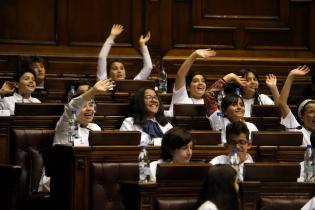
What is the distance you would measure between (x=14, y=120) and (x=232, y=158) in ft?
3.81

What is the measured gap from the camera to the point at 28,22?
17.6 feet

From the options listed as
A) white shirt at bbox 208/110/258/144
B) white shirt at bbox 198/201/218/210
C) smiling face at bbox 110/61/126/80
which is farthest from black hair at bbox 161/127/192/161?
smiling face at bbox 110/61/126/80

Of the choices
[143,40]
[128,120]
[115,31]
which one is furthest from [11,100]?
[143,40]

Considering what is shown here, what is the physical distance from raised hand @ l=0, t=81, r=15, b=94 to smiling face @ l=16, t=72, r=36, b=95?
54 mm

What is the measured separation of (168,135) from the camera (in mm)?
3262

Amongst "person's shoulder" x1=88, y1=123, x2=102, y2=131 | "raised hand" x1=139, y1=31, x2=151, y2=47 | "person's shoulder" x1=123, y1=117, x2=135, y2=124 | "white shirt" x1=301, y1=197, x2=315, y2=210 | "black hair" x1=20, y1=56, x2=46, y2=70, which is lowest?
"white shirt" x1=301, y1=197, x2=315, y2=210

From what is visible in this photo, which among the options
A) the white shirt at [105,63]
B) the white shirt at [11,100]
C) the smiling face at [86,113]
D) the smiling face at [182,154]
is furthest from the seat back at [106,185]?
the white shirt at [105,63]

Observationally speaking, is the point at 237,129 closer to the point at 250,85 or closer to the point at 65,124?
the point at 65,124

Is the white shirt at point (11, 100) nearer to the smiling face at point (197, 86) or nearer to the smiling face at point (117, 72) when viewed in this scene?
the smiling face at point (117, 72)

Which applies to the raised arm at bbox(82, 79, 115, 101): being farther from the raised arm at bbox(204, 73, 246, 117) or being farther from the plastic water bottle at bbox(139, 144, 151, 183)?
the raised arm at bbox(204, 73, 246, 117)

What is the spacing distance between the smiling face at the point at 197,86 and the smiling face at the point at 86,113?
2.95 ft

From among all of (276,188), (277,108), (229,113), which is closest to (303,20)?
(277,108)

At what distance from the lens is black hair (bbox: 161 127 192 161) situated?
3244 millimetres

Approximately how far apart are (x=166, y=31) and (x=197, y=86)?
3.48 feet
